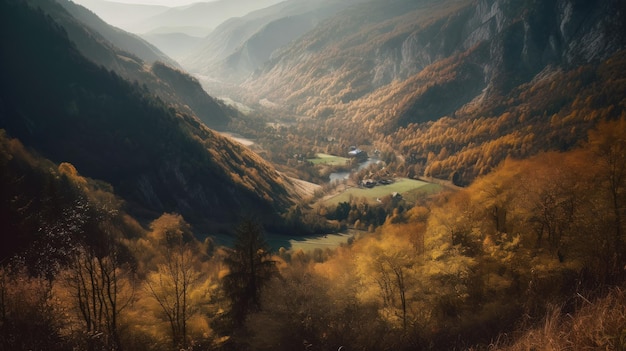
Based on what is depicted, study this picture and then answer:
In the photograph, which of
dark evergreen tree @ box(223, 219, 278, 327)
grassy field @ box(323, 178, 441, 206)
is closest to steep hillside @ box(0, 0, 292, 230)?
grassy field @ box(323, 178, 441, 206)

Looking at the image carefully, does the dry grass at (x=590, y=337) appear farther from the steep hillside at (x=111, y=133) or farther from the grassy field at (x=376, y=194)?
the grassy field at (x=376, y=194)

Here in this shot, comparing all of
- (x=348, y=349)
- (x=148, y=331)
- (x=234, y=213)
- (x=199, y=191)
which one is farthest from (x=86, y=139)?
(x=348, y=349)

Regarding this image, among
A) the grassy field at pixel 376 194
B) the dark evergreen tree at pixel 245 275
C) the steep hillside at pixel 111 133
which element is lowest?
the dark evergreen tree at pixel 245 275

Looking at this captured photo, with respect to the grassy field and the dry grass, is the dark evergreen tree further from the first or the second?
the grassy field

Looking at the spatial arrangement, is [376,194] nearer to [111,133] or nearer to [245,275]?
[111,133]

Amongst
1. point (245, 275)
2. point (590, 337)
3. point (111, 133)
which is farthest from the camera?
point (111, 133)

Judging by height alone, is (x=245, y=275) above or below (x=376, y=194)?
below

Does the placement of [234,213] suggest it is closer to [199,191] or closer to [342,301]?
[199,191]

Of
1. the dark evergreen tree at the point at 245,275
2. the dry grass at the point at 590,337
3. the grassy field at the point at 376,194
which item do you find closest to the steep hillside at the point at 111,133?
the grassy field at the point at 376,194

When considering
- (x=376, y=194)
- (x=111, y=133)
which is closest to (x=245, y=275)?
(x=111, y=133)
